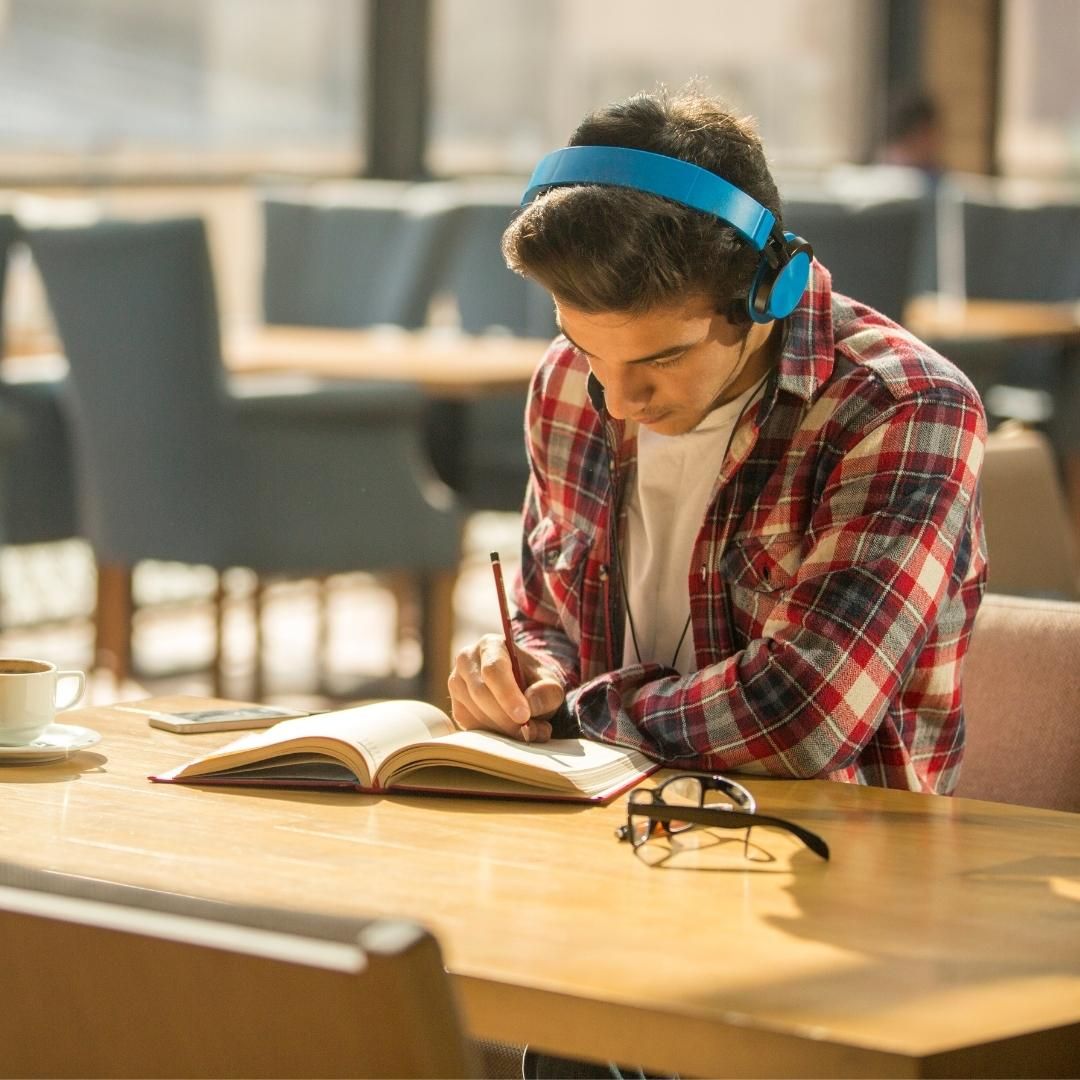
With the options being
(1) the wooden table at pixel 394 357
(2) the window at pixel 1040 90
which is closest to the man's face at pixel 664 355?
A: (1) the wooden table at pixel 394 357

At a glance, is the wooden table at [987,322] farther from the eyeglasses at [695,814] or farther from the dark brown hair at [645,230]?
the eyeglasses at [695,814]

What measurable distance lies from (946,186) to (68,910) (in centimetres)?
678

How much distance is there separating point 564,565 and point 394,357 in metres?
2.55

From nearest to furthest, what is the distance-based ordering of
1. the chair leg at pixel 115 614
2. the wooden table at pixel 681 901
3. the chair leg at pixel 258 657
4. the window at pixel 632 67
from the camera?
the wooden table at pixel 681 901, the chair leg at pixel 115 614, the chair leg at pixel 258 657, the window at pixel 632 67

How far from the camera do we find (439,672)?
409 cm

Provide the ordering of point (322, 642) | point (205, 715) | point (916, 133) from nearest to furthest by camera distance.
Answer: point (205, 715), point (322, 642), point (916, 133)

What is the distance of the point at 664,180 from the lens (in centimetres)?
146

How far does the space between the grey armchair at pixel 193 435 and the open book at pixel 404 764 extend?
86.4 inches

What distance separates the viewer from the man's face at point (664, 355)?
59.6 inches

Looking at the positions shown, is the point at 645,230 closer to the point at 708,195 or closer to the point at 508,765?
the point at 708,195

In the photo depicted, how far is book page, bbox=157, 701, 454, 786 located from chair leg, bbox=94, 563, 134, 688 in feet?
8.50

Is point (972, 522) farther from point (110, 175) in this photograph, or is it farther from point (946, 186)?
point (946, 186)

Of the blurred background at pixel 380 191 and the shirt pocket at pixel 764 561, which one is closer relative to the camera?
the shirt pocket at pixel 764 561

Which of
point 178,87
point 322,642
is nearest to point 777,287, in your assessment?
point 322,642
